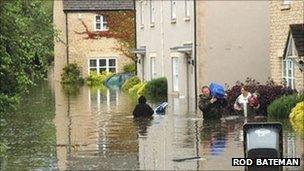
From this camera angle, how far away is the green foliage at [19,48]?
1497 cm

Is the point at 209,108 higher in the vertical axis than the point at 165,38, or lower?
lower

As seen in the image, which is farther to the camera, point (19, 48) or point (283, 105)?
point (283, 105)

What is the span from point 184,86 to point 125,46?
21899mm

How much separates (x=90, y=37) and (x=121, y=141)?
140 ft

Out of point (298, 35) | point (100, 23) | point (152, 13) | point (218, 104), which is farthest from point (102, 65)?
point (298, 35)

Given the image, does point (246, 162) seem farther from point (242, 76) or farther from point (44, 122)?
point (242, 76)

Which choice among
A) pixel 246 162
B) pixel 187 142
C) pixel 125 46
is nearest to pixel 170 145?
pixel 187 142

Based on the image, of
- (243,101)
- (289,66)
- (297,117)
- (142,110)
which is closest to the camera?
(297,117)

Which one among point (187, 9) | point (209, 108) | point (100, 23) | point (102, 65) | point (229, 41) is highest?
point (100, 23)

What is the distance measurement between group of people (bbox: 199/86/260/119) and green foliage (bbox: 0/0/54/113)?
8.70m

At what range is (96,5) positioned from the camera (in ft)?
202

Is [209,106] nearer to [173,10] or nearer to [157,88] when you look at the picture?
[173,10]

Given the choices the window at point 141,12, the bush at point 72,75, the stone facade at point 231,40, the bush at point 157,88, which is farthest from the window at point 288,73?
the bush at point 72,75

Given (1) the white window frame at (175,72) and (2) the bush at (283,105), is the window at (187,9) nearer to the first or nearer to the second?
(1) the white window frame at (175,72)
